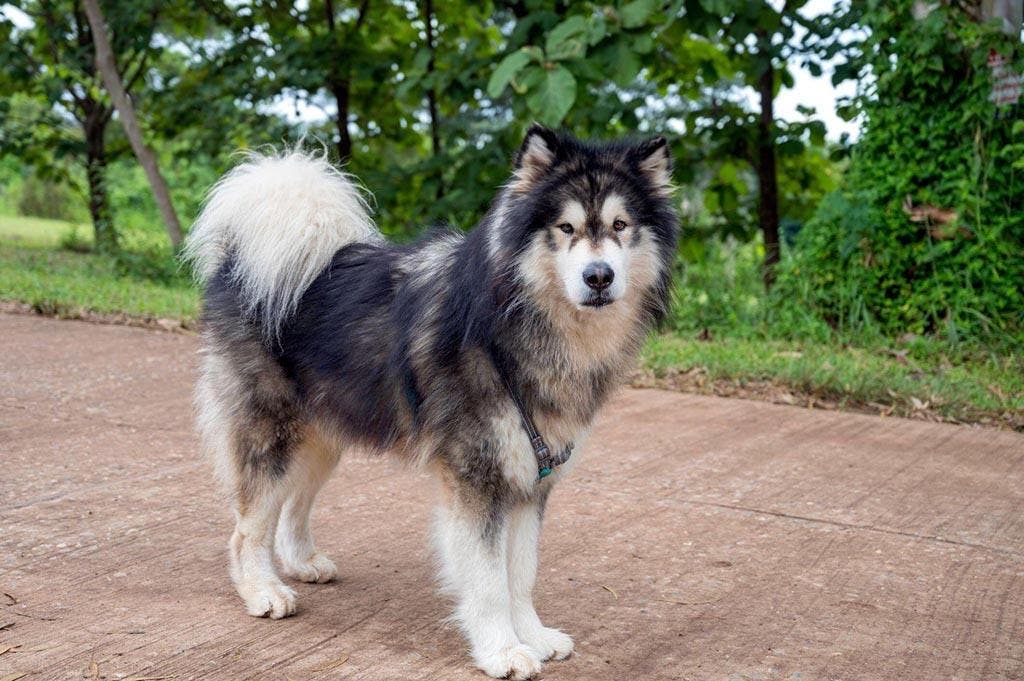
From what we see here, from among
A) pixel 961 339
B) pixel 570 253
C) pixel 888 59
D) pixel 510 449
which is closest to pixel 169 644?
pixel 510 449

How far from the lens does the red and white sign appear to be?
7902mm

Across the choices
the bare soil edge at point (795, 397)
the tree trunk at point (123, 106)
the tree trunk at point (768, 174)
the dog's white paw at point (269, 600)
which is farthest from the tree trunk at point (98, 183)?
the dog's white paw at point (269, 600)

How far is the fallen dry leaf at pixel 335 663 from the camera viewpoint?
10.4 feet

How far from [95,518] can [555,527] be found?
193 cm

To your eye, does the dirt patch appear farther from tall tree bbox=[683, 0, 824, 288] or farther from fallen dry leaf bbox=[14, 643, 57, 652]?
fallen dry leaf bbox=[14, 643, 57, 652]

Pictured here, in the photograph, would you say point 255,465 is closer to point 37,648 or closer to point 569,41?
point 37,648

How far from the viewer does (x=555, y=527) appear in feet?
15.3

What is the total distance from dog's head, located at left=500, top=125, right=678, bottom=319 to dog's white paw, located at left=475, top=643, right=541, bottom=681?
1066 millimetres

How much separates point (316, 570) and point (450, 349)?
110 centimetres

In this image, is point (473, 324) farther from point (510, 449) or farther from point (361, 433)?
point (361, 433)

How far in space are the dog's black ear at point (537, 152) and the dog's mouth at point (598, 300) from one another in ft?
1.54

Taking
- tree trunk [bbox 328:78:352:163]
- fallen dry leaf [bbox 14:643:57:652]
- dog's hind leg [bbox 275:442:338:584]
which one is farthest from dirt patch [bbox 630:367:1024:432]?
tree trunk [bbox 328:78:352:163]

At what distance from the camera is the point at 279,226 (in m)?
3.86

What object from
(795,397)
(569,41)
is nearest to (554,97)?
(569,41)
